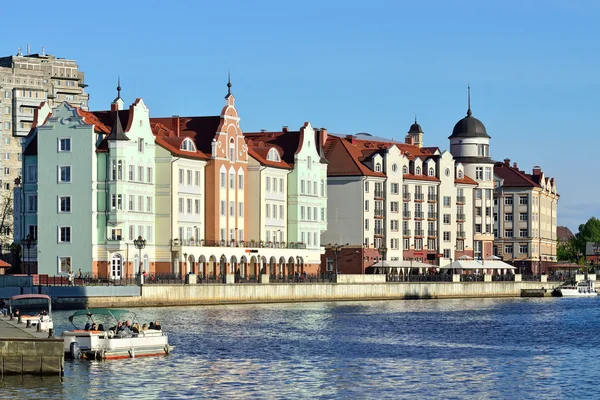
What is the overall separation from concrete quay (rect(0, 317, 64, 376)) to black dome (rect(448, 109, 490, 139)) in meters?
140

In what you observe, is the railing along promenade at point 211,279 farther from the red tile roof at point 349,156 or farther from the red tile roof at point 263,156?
the red tile roof at point 349,156

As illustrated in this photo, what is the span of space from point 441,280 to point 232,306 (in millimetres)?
41862

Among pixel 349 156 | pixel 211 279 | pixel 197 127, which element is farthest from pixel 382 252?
pixel 211 279

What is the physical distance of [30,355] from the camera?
59469 millimetres

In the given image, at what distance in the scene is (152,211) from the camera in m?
136

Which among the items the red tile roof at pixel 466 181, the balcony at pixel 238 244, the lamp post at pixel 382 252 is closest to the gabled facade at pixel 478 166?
the red tile roof at pixel 466 181

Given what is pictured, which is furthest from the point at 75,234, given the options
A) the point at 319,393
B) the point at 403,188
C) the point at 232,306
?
the point at 319,393

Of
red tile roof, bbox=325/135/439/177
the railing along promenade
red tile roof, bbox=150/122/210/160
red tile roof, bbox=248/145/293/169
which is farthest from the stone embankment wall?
red tile roof, bbox=325/135/439/177

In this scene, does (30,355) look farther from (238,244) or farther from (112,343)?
(238,244)

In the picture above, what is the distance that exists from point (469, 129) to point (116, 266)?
258 feet

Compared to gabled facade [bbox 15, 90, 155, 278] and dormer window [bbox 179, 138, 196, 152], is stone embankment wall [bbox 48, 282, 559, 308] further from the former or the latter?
dormer window [bbox 179, 138, 196, 152]

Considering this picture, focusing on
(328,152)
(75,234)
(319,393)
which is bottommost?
(319,393)

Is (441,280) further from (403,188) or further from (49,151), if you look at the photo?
(49,151)

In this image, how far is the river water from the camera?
61.1 m
